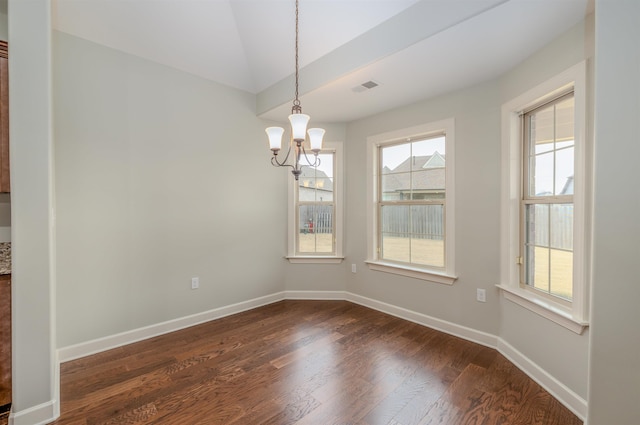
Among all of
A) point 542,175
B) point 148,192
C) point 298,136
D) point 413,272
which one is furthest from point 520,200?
point 148,192

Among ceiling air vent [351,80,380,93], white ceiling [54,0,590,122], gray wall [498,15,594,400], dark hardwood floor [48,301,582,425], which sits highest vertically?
white ceiling [54,0,590,122]

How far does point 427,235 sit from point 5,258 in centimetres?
360

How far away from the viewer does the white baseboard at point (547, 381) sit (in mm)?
1826

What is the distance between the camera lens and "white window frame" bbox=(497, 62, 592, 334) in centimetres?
184

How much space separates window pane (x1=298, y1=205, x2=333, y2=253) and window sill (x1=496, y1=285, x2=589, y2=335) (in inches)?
83.7

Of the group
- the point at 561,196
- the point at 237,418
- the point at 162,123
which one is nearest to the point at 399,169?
the point at 561,196

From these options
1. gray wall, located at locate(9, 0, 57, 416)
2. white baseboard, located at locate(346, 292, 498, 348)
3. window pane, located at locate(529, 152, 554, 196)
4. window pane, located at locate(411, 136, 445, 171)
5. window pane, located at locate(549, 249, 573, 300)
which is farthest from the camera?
window pane, located at locate(411, 136, 445, 171)

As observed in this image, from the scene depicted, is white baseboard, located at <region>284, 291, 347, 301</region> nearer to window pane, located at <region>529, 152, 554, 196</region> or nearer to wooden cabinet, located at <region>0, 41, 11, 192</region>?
window pane, located at <region>529, 152, 554, 196</region>

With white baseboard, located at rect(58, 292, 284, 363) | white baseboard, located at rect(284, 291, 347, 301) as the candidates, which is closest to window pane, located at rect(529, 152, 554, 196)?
white baseboard, located at rect(284, 291, 347, 301)

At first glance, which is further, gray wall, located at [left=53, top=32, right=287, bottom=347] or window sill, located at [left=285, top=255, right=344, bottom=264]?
window sill, located at [left=285, top=255, right=344, bottom=264]

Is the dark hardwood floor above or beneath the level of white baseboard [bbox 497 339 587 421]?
beneath

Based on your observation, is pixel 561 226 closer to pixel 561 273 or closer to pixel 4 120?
pixel 561 273

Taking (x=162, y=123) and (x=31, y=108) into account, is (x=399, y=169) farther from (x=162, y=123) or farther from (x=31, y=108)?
(x=31, y=108)

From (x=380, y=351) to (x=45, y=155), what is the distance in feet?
9.33
